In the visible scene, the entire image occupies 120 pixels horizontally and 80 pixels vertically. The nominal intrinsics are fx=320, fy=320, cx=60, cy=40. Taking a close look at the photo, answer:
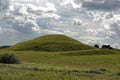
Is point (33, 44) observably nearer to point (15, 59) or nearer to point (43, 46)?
point (43, 46)

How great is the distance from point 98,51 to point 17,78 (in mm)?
119547

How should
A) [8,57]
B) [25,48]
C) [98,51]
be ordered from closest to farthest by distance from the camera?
[8,57] → [98,51] → [25,48]

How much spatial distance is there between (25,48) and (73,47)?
84.8ft

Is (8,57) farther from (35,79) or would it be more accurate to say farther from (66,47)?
(66,47)

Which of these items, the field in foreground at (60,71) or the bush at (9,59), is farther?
the bush at (9,59)

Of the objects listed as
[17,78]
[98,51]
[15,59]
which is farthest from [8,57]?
Answer: [98,51]

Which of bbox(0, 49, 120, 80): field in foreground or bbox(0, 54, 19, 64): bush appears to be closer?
bbox(0, 49, 120, 80): field in foreground

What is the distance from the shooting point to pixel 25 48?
17088 centimetres

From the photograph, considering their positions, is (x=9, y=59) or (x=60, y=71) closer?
(x=60, y=71)

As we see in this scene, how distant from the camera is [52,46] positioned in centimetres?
17350

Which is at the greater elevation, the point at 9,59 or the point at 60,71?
the point at 9,59

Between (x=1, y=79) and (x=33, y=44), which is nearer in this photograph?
(x=1, y=79)

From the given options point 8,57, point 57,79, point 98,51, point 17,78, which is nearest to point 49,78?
point 57,79

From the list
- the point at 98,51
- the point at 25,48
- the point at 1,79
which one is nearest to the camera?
the point at 1,79
